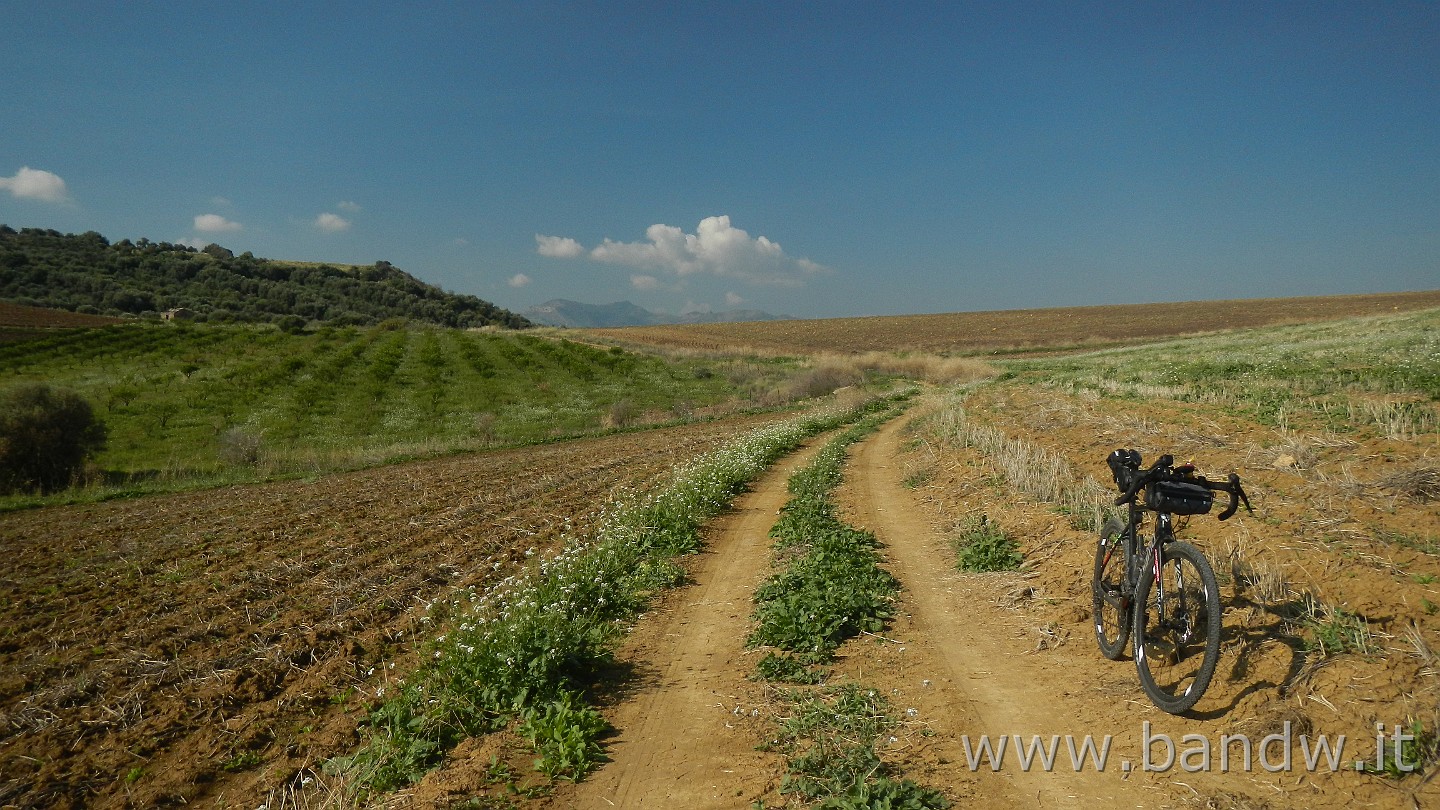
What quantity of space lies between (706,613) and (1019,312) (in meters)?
120

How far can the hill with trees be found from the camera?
3250 inches

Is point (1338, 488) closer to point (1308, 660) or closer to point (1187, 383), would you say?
point (1308, 660)

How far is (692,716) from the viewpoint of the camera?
5.33m

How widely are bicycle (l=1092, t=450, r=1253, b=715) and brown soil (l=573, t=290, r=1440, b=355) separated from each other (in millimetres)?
60807

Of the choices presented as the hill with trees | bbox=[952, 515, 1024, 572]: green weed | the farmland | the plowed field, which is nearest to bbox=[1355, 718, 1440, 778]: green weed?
the farmland

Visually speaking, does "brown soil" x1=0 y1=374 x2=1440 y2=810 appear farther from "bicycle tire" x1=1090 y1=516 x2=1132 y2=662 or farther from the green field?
the green field

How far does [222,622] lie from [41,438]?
20.5 metres

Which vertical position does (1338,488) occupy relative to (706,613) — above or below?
above

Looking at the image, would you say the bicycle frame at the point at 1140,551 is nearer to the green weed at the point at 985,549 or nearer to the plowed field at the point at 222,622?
the green weed at the point at 985,549

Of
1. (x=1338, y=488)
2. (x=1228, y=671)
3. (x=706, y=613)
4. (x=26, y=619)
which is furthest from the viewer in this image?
(x=26, y=619)

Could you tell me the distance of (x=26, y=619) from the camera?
8.70 metres

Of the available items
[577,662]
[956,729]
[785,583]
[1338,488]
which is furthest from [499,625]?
[1338,488]

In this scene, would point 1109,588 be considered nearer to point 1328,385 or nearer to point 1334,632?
point 1334,632

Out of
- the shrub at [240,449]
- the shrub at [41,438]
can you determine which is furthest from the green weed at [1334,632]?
the shrub at [41,438]
